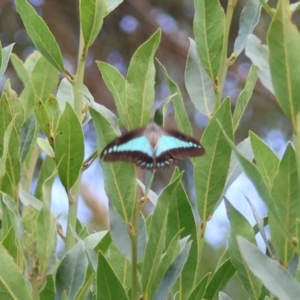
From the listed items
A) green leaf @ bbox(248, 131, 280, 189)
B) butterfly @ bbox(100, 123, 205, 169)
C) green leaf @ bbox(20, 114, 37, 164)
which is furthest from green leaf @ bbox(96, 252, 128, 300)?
green leaf @ bbox(20, 114, 37, 164)

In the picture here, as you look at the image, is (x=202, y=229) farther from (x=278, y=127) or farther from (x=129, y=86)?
(x=278, y=127)

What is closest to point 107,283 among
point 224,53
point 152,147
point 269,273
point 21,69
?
point 269,273

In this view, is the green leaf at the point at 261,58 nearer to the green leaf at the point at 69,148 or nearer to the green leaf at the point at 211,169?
the green leaf at the point at 211,169

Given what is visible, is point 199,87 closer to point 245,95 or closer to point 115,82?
point 245,95

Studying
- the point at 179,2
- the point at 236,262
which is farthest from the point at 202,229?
the point at 179,2

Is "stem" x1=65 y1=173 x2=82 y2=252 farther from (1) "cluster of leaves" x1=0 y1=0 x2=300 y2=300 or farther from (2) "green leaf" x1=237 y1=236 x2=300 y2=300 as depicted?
(2) "green leaf" x1=237 y1=236 x2=300 y2=300

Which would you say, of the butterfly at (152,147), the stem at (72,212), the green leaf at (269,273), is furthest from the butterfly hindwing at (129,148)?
the green leaf at (269,273)
